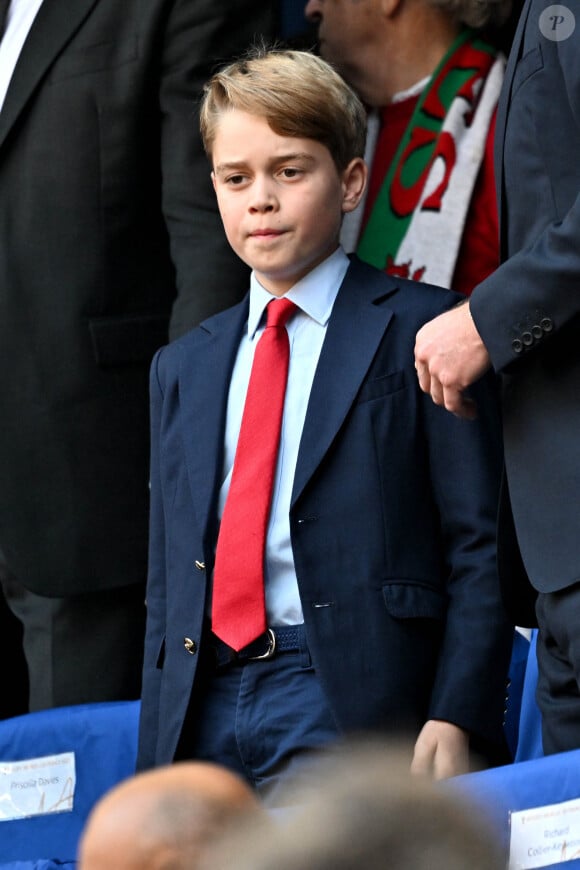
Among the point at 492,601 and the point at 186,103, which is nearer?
the point at 492,601

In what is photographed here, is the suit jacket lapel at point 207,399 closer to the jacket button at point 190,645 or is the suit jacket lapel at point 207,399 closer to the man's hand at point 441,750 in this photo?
the jacket button at point 190,645

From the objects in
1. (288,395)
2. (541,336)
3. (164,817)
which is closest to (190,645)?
(288,395)

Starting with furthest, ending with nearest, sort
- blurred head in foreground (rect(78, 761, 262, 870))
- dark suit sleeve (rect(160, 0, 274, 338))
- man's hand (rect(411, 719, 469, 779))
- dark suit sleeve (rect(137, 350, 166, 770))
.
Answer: dark suit sleeve (rect(160, 0, 274, 338)) < dark suit sleeve (rect(137, 350, 166, 770)) < man's hand (rect(411, 719, 469, 779)) < blurred head in foreground (rect(78, 761, 262, 870))

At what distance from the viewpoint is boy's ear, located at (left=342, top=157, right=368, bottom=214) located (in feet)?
7.57

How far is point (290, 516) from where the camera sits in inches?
82.3

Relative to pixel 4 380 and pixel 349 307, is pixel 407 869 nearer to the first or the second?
pixel 349 307

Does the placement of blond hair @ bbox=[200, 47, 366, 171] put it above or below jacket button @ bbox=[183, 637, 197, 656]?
above

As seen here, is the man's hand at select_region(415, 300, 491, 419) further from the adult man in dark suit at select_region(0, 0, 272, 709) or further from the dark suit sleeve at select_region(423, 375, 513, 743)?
the adult man in dark suit at select_region(0, 0, 272, 709)

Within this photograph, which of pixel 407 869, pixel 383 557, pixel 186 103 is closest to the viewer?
pixel 407 869

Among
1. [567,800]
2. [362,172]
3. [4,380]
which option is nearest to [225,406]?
[362,172]

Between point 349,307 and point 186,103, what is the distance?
60 centimetres

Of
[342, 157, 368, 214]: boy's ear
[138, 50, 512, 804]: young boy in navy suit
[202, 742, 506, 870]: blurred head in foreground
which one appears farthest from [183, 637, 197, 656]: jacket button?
[202, 742, 506, 870]: blurred head in foreground

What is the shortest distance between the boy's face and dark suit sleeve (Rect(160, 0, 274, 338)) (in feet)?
1.07

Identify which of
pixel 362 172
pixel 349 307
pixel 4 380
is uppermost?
pixel 362 172
